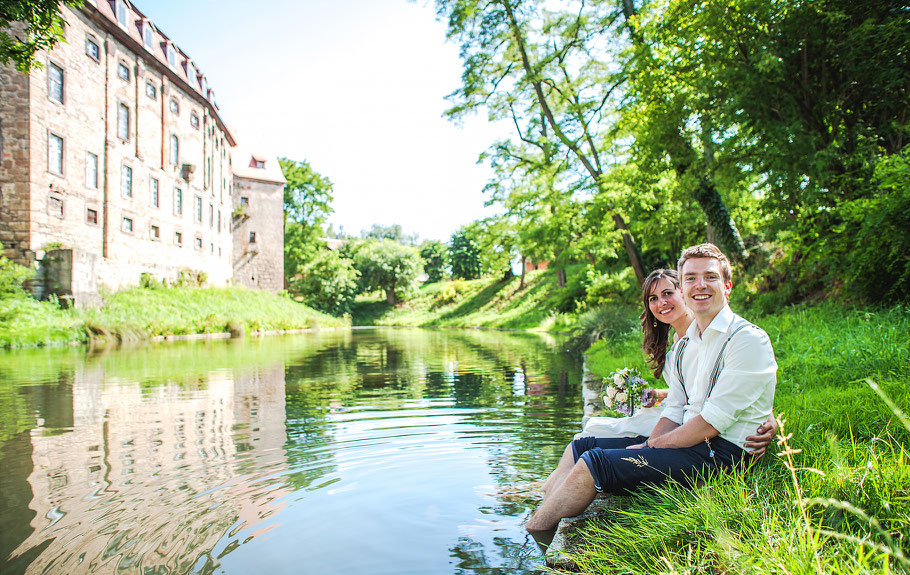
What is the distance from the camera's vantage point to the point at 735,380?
260 centimetres

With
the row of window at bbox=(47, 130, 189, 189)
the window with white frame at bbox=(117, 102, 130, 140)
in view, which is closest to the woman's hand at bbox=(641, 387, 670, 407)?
the row of window at bbox=(47, 130, 189, 189)

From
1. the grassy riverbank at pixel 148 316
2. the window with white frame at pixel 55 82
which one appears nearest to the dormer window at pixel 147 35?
the window with white frame at pixel 55 82

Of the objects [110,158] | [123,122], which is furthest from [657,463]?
[123,122]

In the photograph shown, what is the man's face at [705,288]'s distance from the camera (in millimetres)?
2869

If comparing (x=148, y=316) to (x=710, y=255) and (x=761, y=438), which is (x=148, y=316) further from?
(x=761, y=438)

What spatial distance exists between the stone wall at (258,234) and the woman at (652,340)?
132 ft

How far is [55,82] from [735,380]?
27.4m

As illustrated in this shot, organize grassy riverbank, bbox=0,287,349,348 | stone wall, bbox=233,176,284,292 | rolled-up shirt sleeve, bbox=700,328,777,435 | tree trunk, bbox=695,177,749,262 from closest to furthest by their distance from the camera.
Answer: rolled-up shirt sleeve, bbox=700,328,777,435 < tree trunk, bbox=695,177,749,262 < grassy riverbank, bbox=0,287,349,348 < stone wall, bbox=233,176,284,292

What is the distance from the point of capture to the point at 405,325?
147ft

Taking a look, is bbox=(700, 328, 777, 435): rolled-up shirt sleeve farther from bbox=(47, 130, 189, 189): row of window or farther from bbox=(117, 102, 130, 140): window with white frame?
bbox=(117, 102, 130, 140): window with white frame

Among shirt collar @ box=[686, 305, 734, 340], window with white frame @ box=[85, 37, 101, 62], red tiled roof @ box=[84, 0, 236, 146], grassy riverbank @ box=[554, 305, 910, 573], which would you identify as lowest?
grassy riverbank @ box=[554, 305, 910, 573]

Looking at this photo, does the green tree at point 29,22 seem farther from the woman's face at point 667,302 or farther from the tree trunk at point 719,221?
the tree trunk at point 719,221

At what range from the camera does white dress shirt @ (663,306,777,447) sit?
2.59m

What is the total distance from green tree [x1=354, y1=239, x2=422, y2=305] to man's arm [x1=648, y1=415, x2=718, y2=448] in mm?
46894
